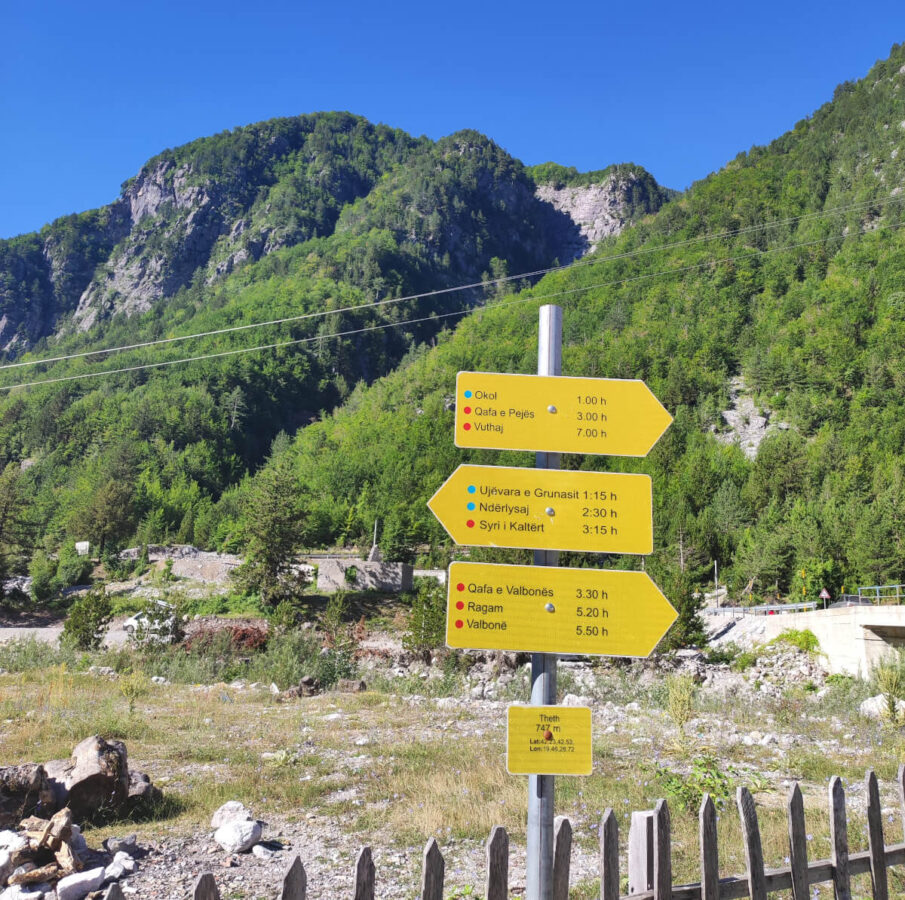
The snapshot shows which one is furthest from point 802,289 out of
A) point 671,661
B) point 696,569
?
point 671,661

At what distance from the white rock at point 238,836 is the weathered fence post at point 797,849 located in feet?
11.0

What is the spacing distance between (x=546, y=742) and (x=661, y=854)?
0.79 meters

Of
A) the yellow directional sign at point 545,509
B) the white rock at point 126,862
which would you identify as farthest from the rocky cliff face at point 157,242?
the yellow directional sign at point 545,509

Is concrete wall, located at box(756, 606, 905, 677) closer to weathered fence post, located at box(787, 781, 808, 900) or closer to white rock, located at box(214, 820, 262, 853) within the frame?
weathered fence post, located at box(787, 781, 808, 900)

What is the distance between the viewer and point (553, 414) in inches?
100.0

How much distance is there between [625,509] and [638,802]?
406cm

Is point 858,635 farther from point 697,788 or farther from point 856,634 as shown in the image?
point 697,788

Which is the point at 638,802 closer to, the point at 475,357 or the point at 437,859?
the point at 437,859

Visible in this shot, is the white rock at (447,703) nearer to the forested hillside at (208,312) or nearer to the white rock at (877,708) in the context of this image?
the white rock at (877,708)

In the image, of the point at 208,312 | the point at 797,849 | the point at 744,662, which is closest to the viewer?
the point at 797,849

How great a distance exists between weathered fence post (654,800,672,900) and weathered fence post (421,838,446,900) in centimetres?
90

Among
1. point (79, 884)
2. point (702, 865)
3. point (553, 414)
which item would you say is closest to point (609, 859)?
point (702, 865)

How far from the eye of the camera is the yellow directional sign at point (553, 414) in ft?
8.33

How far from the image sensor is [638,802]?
5.36 meters
